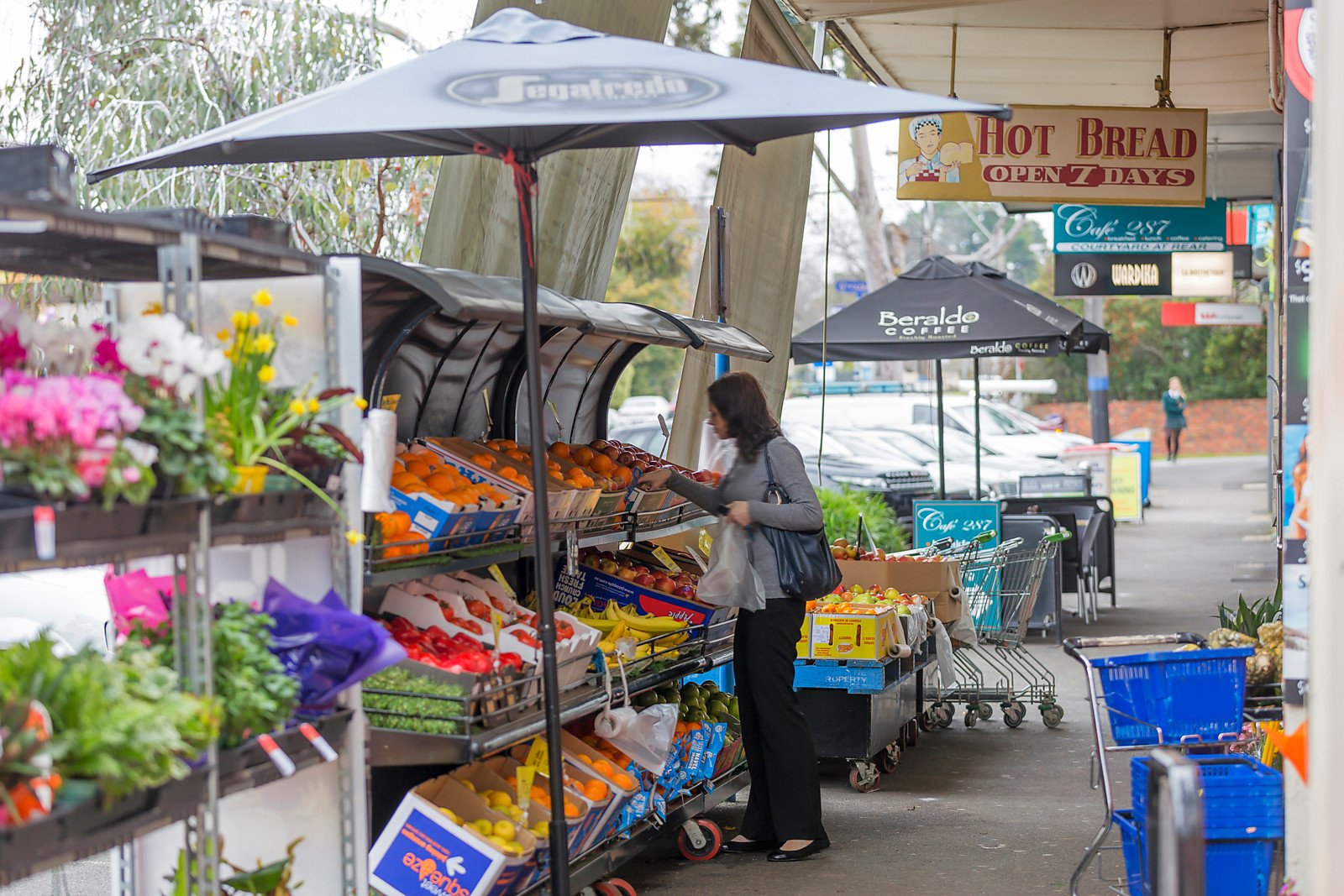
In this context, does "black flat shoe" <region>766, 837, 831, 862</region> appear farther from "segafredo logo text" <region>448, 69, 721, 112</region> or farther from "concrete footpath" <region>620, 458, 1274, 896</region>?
"segafredo logo text" <region>448, 69, 721, 112</region>

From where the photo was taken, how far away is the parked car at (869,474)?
714 inches

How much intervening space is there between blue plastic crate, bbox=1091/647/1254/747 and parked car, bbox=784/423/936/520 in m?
11.6

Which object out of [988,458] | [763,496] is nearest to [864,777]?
[763,496]

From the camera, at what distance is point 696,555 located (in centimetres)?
794

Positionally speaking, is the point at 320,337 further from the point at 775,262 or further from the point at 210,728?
the point at 775,262

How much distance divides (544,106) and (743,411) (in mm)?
2542

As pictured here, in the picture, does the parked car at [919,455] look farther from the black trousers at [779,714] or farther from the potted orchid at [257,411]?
the potted orchid at [257,411]

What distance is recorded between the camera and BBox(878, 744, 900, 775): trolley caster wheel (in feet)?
26.9

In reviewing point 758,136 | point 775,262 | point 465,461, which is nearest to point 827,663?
point 465,461

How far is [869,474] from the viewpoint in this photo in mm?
18641

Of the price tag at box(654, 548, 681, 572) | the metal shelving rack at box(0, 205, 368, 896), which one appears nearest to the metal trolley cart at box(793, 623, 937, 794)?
the price tag at box(654, 548, 681, 572)

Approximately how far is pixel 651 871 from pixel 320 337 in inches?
129

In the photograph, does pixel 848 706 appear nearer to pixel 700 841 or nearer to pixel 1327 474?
pixel 700 841

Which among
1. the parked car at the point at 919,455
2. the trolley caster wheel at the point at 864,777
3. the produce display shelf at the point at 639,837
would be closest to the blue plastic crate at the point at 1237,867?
the produce display shelf at the point at 639,837
